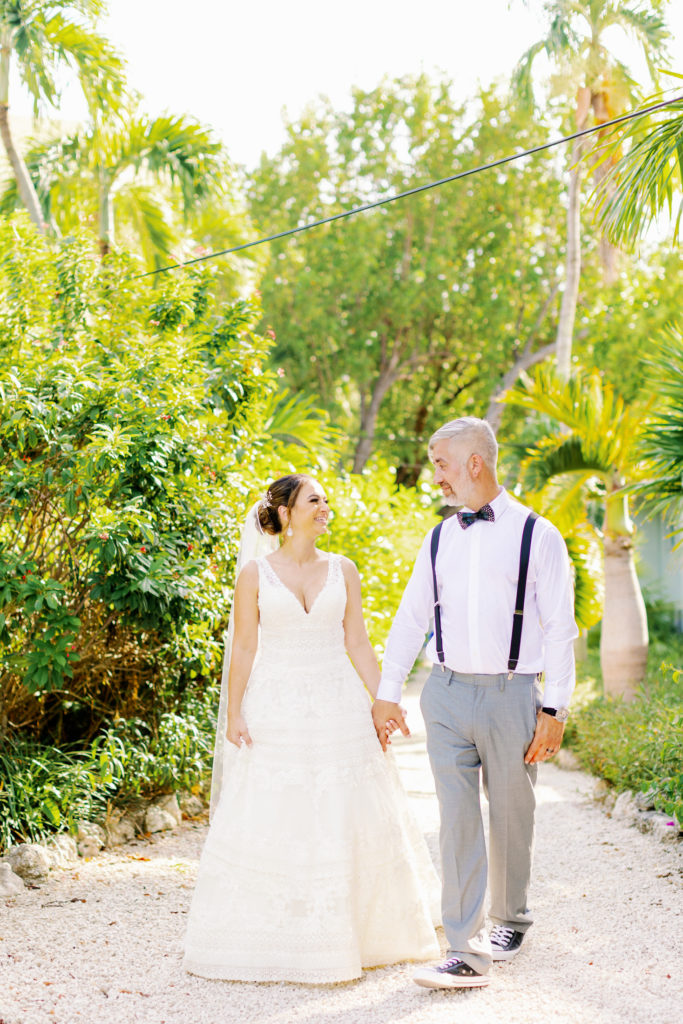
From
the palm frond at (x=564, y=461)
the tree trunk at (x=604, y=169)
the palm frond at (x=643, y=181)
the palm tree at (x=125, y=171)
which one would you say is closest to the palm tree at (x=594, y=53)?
the tree trunk at (x=604, y=169)

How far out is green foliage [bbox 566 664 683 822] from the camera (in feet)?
22.1

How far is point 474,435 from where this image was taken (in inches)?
156

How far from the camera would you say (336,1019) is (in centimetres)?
359

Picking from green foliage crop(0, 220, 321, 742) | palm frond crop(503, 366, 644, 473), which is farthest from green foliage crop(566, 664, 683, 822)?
green foliage crop(0, 220, 321, 742)

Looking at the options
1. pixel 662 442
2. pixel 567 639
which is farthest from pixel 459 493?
pixel 662 442

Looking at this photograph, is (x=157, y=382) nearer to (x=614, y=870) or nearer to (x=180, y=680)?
(x=180, y=680)

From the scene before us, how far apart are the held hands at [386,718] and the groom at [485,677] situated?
16 centimetres

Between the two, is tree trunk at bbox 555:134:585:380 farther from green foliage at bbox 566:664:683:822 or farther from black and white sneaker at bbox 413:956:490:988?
black and white sneaker at bbox 413:956:490:988

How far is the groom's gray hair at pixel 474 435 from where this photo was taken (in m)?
3.96

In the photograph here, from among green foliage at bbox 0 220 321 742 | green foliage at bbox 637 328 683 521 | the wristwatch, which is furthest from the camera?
green foliage at bbox 637 328 683 521

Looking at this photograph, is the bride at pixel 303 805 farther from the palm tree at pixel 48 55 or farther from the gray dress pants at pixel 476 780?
the palm tree at pixel 48 55

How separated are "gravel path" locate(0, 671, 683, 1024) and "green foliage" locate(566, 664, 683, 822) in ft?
1.66

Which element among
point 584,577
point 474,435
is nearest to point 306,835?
point 474,435

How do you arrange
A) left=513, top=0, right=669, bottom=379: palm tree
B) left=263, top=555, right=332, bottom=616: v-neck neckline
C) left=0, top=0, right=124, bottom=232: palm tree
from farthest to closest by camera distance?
left=513, top=0, right=669, bottom=379: palm tree < left=0, top=0, right=124, bottom=232: palm tree < left=263, top=555, right=332, bottom=616: v-neck neckline
